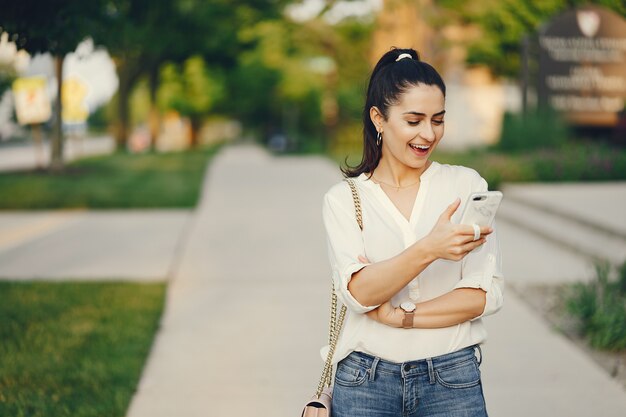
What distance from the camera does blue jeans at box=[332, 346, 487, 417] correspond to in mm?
2197

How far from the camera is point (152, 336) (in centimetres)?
533

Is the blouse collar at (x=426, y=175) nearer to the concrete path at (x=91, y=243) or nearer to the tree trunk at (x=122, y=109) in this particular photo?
the concrete path at (x=91, y=243)

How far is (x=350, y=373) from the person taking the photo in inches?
88.7

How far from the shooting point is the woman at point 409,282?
2158 millimetres

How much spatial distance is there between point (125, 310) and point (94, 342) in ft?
2.69

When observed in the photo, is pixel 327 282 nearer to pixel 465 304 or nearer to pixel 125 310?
pixel 125 310

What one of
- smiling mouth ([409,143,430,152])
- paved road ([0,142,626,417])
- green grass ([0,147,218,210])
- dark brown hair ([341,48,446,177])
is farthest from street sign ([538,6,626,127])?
smiling mouth ([409,143,430,152])

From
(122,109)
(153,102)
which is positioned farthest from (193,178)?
(153,102)

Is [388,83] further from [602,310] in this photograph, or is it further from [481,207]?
[602,310]

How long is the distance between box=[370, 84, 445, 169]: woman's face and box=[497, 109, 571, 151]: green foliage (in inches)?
532

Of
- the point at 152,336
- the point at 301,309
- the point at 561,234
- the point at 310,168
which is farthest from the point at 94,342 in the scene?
the point at 310,168

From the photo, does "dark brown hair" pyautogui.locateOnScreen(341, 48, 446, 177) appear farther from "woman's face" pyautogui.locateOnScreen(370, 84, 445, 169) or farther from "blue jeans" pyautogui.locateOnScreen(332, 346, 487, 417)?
"blue jeans" pyautogui.locateOnScreen(332, 346, 487, 417)

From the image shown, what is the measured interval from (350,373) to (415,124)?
738mm

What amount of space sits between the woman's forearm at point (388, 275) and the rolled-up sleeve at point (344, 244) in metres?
0.02
